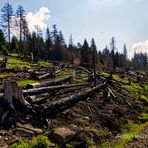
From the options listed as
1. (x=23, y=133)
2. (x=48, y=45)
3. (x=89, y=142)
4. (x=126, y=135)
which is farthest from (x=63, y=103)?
(x=48, y=45)

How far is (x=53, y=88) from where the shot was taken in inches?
924

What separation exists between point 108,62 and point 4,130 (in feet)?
304

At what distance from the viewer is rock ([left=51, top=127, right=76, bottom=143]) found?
14.9 metres

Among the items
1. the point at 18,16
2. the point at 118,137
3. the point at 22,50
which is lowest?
the point at 118,137

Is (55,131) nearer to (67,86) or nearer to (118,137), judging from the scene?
(118,137)

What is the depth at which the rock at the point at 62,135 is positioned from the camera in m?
14.9

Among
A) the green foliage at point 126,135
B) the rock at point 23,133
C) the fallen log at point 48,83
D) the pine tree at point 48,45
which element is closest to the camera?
the rock at point 23,133

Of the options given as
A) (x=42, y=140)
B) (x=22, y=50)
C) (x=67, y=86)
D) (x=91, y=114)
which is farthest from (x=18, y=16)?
(x=42, y=140)

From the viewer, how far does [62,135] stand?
15070 mm

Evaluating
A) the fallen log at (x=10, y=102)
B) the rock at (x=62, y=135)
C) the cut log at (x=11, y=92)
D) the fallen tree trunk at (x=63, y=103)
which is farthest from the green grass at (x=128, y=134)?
the cut log at (x=11, y=92)

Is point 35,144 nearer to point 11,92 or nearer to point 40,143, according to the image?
point 40,143

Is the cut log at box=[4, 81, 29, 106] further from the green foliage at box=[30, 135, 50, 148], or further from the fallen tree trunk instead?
the green foliage at box=[30, 135, 50, 148]

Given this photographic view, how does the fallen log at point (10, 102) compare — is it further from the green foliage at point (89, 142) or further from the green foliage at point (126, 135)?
the green foliage at point (126, 135)

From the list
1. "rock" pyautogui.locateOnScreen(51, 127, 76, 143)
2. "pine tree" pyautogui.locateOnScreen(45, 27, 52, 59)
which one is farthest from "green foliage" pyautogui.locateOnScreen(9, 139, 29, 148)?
"pine tree" pyautogui.locateOnScreen(45, 27, 52, 59)
